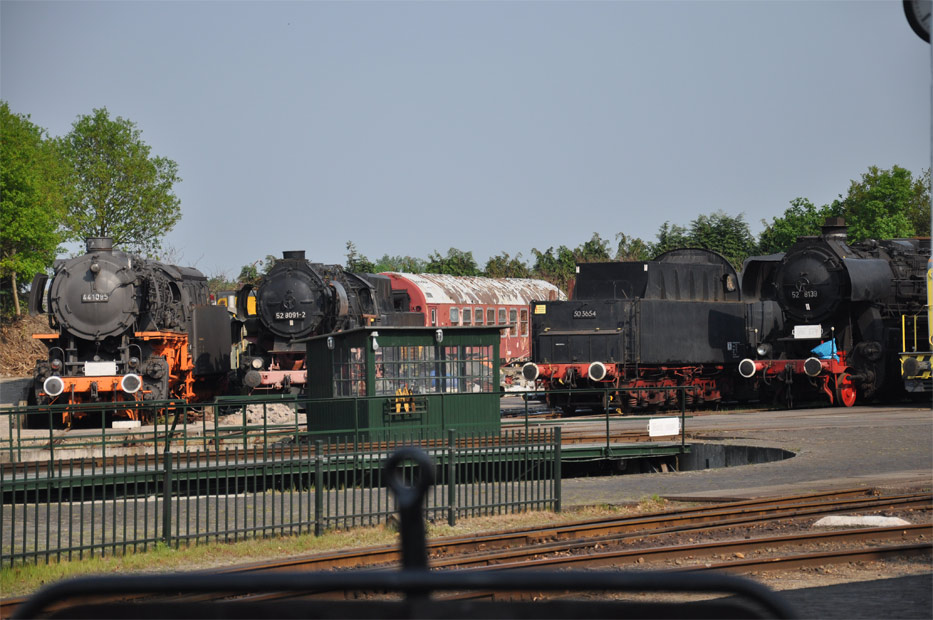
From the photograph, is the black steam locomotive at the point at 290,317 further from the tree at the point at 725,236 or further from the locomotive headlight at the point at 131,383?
the tree at the point at 725,236

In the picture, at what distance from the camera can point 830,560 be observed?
34.1 feet

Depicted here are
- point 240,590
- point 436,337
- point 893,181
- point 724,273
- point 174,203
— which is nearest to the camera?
point 240,590

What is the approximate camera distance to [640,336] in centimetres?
2864

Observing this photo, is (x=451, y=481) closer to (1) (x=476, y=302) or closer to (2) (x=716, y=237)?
(1) (x=476, y=302)

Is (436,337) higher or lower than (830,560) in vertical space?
higher

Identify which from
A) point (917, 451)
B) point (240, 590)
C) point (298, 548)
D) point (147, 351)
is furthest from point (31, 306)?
point (240, 590)

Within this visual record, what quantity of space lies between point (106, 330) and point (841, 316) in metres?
19.4

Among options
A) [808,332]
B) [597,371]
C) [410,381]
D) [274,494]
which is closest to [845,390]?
[808,332]

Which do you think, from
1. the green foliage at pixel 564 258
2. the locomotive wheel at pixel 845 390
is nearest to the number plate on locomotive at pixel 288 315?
the locomotive wheel at pixel 845 390

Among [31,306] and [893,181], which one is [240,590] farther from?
[893,181]

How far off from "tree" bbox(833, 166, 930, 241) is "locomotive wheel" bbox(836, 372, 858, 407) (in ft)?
147

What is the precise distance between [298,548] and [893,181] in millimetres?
73200

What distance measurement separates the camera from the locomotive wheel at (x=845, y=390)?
29391mm

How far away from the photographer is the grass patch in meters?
10.6
